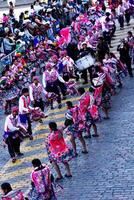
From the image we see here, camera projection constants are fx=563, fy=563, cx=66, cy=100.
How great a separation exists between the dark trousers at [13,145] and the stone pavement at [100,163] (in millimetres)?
284

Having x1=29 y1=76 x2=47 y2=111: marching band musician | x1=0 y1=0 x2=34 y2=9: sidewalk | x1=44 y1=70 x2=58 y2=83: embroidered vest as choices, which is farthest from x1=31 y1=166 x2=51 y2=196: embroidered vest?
x1=0 y1=0 x2=34 y2=9: sidewalk

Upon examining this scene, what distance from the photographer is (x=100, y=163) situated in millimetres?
13766

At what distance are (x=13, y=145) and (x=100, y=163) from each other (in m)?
2.82

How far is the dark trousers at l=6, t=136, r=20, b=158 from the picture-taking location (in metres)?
15.1

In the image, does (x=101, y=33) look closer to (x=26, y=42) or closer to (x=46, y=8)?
(x=26, y=42)

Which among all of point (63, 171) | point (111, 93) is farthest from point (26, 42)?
point (63, 171)

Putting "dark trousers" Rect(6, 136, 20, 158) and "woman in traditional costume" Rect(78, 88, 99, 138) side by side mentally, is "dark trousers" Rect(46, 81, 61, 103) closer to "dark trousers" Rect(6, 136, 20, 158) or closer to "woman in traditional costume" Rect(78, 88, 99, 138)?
"woman in traditional costume" Rect(78, 88, 99, 138)

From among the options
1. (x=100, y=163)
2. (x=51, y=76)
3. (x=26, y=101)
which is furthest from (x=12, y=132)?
(x=51, y=76)

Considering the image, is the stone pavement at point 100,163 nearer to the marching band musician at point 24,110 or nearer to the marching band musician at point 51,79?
the marching band musician at point 24,110

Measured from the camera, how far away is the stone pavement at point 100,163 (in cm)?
1241

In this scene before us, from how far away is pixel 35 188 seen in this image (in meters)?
11.4

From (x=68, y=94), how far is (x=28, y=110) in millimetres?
4109

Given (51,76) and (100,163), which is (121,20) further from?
(100,163)

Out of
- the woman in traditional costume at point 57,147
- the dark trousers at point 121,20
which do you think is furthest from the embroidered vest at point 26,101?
the dark trousers at point 121,20
